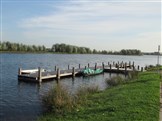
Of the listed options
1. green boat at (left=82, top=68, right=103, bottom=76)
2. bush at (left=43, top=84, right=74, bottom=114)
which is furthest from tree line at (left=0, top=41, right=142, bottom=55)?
bush at (left=43, top=84, right=74, bottom=114)

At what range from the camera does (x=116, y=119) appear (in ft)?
33.8

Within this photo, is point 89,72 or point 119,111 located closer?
point 119,111

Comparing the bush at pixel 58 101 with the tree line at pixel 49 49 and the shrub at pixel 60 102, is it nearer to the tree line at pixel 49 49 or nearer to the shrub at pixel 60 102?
the shrub at pixel 60 102

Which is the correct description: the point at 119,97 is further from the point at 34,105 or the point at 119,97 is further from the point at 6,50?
the point at 6,50

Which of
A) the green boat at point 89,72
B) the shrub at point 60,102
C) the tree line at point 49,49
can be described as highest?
the tree line at point 49,49

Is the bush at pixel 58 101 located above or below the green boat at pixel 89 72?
above

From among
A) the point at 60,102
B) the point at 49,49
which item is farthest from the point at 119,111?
the point at 49,49

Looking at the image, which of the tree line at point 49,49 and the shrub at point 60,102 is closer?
the shrub at point 60,102

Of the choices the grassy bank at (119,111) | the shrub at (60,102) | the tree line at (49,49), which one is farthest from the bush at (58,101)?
the tree line at (49,49)

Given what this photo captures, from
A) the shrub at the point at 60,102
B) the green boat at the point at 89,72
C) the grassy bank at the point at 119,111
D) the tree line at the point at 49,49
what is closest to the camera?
the grassy bank at the point at 119,111

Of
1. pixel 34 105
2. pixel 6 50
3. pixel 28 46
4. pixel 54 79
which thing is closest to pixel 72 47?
pixel 28 46

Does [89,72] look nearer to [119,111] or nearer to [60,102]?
[60,102]

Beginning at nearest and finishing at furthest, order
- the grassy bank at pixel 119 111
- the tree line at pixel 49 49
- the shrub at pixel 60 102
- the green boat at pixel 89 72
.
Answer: the grassy bank at pixel 119 111 → the shrub at pixel 60 102 → the green boat at pixel 89 72 → the tree line at pixel 49 49

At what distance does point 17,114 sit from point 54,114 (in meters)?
3.59
